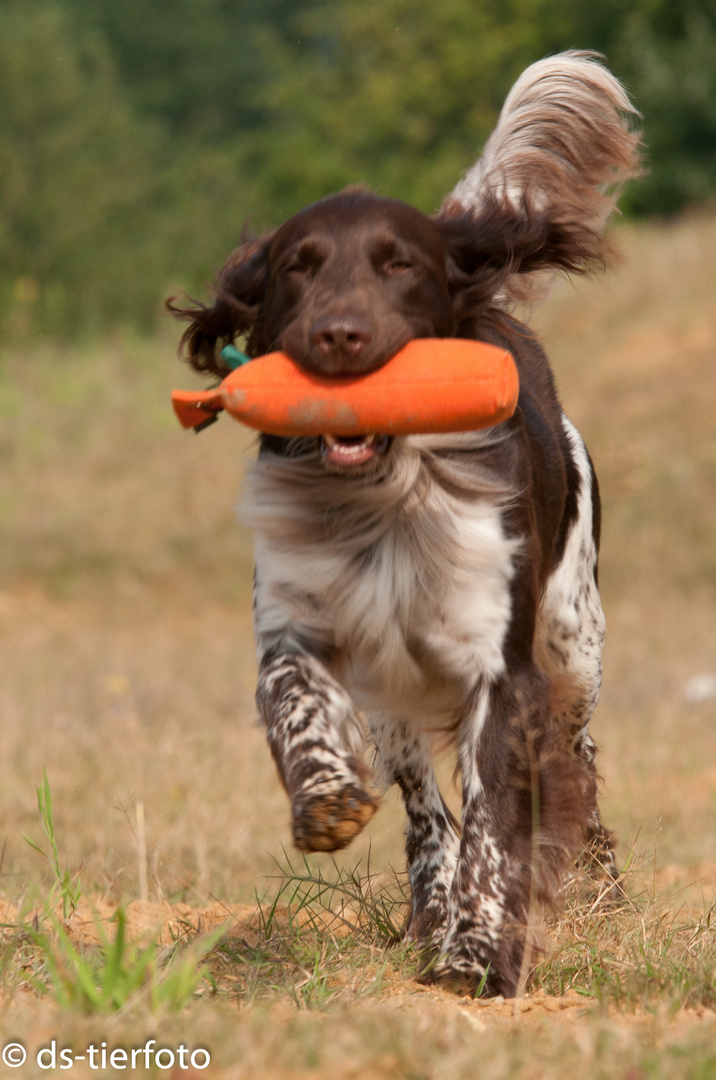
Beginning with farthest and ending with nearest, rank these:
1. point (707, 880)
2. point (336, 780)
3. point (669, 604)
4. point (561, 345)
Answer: point (561, 345) < point (669, 604) < point (707, 880) < point (336, 780)

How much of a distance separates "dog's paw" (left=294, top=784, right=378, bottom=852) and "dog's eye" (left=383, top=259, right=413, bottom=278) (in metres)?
1.13

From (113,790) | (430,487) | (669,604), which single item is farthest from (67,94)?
(430,487)

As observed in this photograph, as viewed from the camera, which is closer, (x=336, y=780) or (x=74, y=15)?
(x=336, y=780)

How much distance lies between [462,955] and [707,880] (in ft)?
4.75

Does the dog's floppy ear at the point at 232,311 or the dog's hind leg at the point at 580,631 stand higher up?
the dog's floppy ear at the point at 232,311

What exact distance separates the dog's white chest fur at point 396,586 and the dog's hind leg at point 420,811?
0.50 meters

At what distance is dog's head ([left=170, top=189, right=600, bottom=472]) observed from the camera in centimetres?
281

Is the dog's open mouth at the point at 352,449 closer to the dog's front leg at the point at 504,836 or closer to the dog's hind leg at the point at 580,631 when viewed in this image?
the dog's front leg at the point at 504,836

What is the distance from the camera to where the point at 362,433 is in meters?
2.83

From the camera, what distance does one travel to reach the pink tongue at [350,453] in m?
2.88

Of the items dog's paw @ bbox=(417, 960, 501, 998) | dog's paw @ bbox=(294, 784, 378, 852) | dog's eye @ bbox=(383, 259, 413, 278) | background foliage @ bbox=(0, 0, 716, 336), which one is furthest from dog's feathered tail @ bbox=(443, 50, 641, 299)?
background foliage @ bbox=(0, 0, 716, 336)

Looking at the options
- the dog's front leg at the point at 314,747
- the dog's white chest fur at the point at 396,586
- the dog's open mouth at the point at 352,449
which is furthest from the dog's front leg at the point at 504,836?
the dog's open mouth at the point at 352,449

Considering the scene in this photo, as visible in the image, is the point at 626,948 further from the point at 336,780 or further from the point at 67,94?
the point at 67,94

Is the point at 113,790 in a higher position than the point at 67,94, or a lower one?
A: lower
